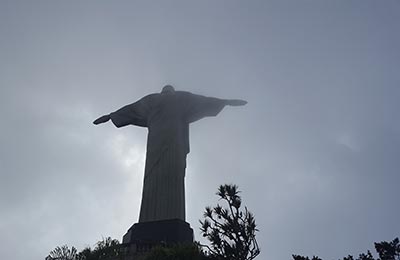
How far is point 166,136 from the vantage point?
1517 centimetres

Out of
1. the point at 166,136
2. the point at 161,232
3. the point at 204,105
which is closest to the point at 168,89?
the point at 204,105

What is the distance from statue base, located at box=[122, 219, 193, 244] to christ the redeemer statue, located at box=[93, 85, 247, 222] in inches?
13.4

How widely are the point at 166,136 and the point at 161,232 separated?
3.40m

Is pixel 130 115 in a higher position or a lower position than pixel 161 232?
higher

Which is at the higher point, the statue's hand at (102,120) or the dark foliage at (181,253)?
the statue's hand at (102,120)

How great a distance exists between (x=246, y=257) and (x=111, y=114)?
365 inches

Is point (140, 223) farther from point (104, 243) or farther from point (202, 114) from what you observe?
point (202, 114)

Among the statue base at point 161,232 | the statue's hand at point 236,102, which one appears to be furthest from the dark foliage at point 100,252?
the statue's hand at point 236,102

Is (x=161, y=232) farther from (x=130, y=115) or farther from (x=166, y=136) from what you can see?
(x=130, y=115)

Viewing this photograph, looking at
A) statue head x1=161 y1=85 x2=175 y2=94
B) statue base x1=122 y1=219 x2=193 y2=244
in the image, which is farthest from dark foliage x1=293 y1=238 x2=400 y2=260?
statue head x1=161 y1=85 x2=175 y2=94

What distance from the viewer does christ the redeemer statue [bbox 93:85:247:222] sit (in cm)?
1393

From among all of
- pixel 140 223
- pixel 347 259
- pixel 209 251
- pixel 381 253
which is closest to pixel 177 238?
pixel 140 223

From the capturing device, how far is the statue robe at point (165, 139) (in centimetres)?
1392

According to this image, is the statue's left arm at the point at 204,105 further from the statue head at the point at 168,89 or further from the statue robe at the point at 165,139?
the statue head at the point at 168,89
